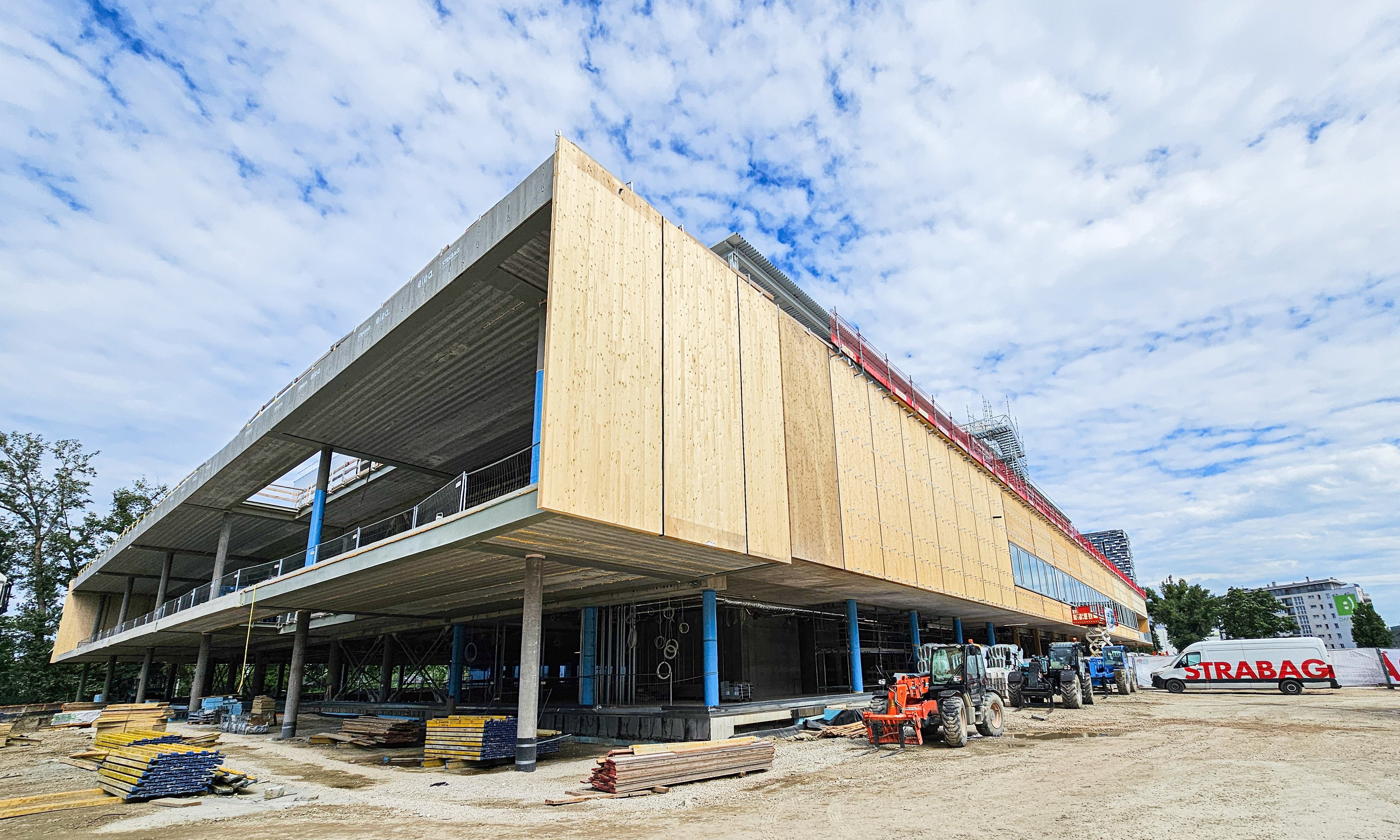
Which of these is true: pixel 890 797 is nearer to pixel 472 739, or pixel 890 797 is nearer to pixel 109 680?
pixel 472 739

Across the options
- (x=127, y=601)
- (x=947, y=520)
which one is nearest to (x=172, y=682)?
(x=127, y=601)

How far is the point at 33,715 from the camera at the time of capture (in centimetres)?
3941

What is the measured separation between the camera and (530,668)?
1491 cm

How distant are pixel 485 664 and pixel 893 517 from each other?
2602 cm

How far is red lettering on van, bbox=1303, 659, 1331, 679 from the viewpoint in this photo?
108ft

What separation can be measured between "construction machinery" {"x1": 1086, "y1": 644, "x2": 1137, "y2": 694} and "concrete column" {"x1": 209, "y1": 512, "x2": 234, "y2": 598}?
3718 centimetres

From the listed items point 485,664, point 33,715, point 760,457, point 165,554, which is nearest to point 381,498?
point 485,664

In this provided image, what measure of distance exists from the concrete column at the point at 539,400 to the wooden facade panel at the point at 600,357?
531 millimetres

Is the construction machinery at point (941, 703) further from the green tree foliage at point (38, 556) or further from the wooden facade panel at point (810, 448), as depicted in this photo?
the green tree foliage at point (38, 556)

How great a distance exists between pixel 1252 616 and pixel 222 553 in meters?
84.4

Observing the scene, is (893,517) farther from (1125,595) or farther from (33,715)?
(1125,595)

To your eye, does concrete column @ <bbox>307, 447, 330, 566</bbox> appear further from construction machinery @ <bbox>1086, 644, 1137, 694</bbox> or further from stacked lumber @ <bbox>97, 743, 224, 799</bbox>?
construction machinery @ <bbox>1086, 644, 1137, 694</bbox>

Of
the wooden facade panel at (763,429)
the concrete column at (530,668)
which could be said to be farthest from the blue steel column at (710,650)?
the concrete column at (530,668)

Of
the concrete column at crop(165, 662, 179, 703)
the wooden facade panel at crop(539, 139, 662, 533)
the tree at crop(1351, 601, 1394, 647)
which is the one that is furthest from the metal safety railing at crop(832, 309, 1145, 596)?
the tree at crop(1351, 601, 1394, 647)
